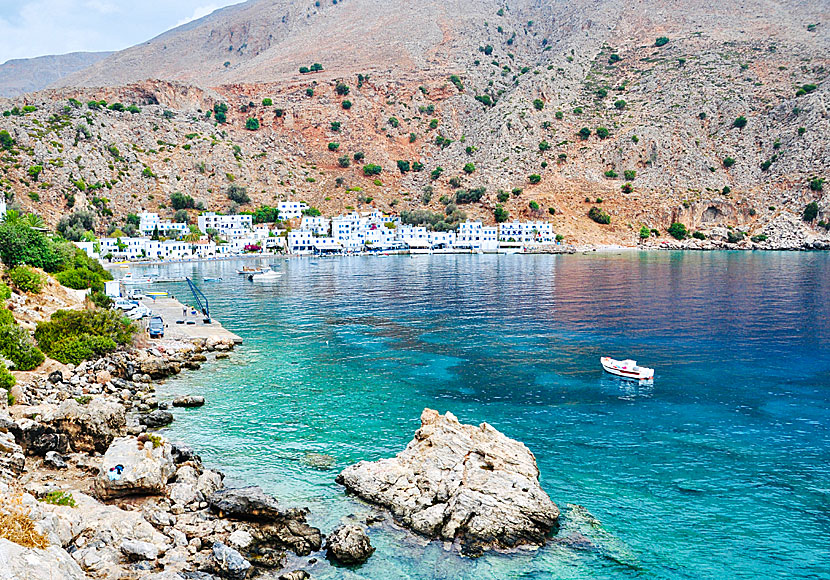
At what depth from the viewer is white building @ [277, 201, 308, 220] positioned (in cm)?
15125

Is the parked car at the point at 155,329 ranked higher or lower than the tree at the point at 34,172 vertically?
lower

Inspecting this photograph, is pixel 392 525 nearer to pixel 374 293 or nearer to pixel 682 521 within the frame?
pixel 682 521

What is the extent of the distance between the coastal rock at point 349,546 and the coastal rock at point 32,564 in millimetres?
7251

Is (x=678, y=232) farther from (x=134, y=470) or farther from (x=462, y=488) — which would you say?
(x=134, y=470)

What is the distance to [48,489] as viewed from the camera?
17500 mm

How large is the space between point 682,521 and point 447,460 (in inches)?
297

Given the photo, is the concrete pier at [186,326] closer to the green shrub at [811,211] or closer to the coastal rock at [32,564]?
the coastal rock at [32,564]

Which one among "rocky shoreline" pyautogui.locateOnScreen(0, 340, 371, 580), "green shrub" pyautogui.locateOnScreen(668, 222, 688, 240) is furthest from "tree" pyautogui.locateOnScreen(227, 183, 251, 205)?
"rocky shoreline" pyautogui.locateOnScreen(0, 340, 371, 580)

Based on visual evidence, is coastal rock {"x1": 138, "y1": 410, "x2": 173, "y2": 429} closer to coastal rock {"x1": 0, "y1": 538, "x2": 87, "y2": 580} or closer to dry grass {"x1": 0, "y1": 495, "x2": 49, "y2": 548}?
dry grass {"x1": 0, "y1": 495, "x2": 49, "y2": 548}

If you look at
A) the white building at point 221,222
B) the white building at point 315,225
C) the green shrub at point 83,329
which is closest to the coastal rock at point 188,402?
the green shrub at point 83,329

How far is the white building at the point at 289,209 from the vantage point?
496 ft

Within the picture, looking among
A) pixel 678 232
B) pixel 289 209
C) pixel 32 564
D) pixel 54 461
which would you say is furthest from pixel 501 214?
pixel 32 564

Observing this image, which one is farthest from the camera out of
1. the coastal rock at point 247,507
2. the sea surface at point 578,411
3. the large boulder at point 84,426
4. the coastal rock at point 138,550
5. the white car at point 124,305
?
the white car at point 124,305

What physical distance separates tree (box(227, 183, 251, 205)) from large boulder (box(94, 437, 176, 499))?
5533 inches
